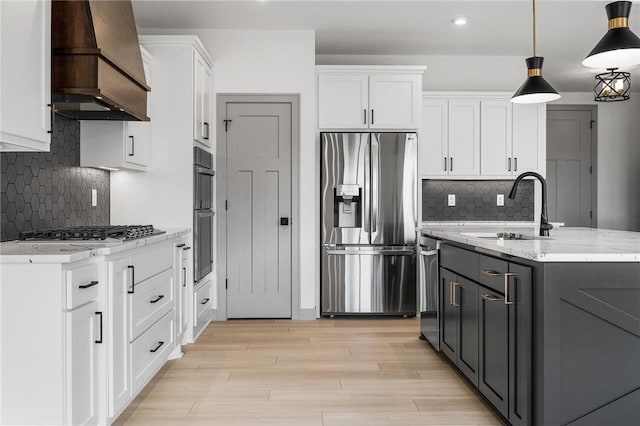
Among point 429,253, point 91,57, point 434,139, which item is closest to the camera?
point 91,57

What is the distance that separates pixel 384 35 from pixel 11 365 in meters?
4.13

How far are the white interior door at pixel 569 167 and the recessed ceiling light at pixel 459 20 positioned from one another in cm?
267

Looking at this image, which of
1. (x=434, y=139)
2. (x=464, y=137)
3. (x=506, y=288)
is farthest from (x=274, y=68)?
(x=506, y=288)

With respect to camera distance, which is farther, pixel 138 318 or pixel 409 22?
pixel 409 22

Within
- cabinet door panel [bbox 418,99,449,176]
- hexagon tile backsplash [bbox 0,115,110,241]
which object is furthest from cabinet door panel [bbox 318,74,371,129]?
hexagon tile backsplash [bbox 0,115,110,241]

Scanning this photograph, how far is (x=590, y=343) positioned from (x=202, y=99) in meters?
3.46

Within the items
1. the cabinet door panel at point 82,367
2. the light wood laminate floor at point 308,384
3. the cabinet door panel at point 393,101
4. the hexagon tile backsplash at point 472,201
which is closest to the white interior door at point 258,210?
the light wood laminate floor at point 308,384

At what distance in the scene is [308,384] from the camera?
305 cm

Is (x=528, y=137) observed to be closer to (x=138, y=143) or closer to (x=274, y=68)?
(x=274, y=68)

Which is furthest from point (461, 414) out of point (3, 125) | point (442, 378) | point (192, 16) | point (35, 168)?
point (192, 16)

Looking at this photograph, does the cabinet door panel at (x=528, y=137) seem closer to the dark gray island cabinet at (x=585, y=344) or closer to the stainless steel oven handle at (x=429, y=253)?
the stainless steel oven handle at (x=429, y=253)

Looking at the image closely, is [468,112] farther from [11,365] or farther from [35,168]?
[11,365]

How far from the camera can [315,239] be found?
4.91 metres

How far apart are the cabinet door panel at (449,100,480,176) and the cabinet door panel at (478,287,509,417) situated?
9.74 feet
